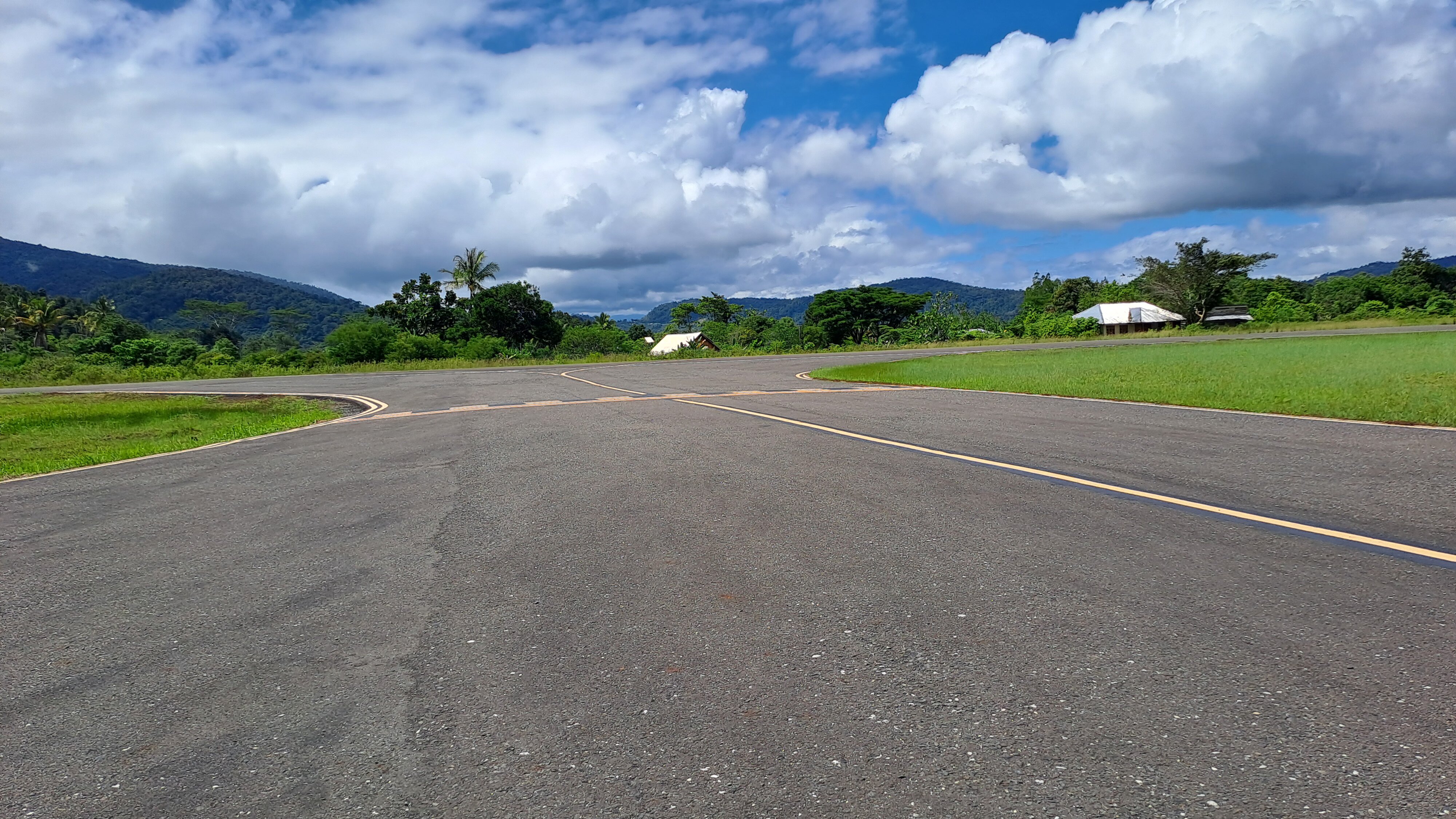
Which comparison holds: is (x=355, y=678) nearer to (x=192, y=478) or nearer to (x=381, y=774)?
(x=381, y=774)

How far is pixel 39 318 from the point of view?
266 ft

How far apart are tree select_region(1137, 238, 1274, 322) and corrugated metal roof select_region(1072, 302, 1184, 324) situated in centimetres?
189

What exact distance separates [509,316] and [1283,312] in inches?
2921

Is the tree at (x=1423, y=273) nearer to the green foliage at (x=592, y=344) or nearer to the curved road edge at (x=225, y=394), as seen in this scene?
the green foliage at (x=592, y=344)

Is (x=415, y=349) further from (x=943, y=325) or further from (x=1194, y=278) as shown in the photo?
(x=1194, y=278)

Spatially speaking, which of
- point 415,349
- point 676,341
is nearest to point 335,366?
point 415,349

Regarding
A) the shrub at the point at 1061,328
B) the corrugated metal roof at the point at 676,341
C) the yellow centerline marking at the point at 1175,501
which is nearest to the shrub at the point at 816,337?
the corrugated metal roof at the point at 676,341

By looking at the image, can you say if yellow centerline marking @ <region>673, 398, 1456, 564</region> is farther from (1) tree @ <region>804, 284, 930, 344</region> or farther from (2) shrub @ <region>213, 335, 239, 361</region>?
(1) tree @ <region>804, 284, 930, 344</region>

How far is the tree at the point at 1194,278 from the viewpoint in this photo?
254ft

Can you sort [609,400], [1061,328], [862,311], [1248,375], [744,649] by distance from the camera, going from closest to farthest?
[744,649] < [609,400] < [1248,375] < [1061,328] < [862,311]

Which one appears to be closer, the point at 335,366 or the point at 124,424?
the point at 124,424

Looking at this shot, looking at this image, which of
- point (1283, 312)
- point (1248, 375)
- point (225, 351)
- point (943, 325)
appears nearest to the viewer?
point (1248, 375)

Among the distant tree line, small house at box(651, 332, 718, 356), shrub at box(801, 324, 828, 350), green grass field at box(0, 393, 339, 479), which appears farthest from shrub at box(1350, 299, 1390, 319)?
green grass field at box(0, 393, 339, 479)

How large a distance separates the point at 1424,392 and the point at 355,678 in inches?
643
